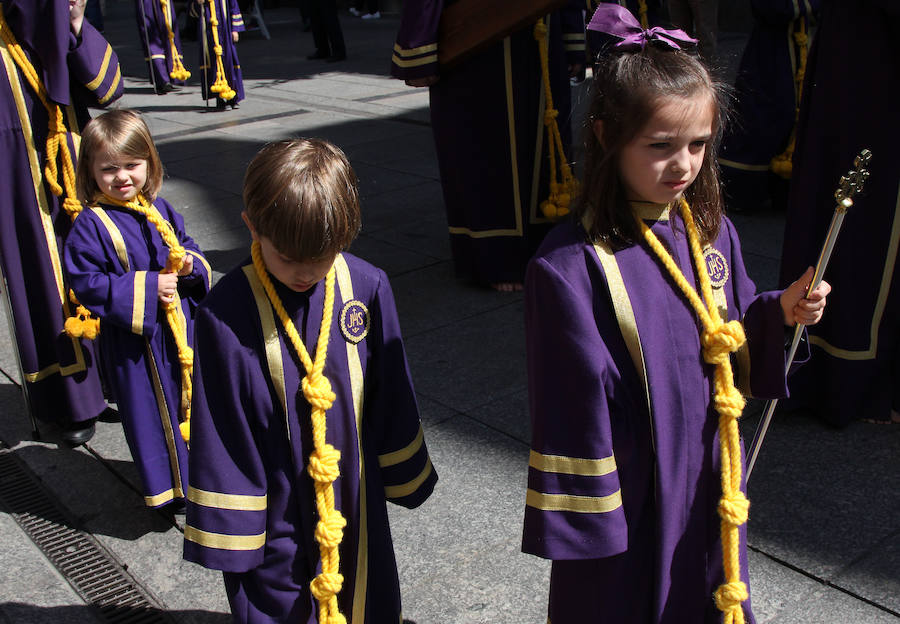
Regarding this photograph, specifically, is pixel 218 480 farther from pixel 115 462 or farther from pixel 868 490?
pixel 868 490

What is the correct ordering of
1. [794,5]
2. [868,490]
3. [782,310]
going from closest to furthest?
1. [782,310]
2. [868,490]
3. [794,5]

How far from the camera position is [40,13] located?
3508 mm

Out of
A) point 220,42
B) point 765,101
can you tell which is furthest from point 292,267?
point 220,42

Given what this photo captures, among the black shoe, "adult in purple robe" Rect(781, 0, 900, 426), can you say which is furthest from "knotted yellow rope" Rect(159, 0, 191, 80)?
"adult in purple robe" Rect(781, 0, 900, 426)

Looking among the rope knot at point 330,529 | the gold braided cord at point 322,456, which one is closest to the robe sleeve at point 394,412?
the gold braided cord at point 322,456

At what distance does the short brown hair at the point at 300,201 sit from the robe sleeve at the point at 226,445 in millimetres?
256

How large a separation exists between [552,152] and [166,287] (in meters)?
2.53

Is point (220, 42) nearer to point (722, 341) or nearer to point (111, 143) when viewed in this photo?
point (111, 143)

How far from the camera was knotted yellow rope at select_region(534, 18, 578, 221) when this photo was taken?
16.0ft

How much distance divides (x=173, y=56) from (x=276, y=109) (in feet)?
7.65

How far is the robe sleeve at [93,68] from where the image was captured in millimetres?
3635

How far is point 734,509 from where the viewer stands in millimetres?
2035

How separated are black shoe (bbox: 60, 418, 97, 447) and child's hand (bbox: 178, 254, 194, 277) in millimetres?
1189

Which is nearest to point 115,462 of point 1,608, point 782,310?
point 1,608
